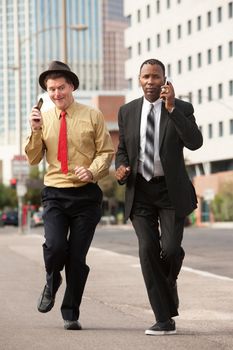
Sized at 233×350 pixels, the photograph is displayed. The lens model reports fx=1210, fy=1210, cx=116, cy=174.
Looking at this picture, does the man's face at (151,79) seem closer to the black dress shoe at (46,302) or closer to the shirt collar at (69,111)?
the shirt collar at (69,111)

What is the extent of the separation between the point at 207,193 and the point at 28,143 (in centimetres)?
6695

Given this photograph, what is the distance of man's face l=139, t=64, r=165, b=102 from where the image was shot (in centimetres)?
Result: 895

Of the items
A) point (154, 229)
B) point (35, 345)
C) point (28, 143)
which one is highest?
point (28, 143)

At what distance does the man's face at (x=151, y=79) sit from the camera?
29.3 feet

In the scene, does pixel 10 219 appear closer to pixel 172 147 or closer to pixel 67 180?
pixel 67 180

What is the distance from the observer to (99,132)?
9445 mm

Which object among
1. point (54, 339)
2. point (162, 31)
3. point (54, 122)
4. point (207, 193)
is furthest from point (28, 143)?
point (162, 31)

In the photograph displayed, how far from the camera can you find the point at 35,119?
30.5 ft

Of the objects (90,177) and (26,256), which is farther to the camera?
(26,256)

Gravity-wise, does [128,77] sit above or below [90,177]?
above

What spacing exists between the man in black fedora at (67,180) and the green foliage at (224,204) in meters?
70.2

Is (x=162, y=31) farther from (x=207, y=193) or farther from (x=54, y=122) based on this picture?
(x=54, y=122)

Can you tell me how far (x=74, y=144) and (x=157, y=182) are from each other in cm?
77

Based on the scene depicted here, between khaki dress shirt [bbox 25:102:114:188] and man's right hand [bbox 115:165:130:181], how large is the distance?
1.13 ft
